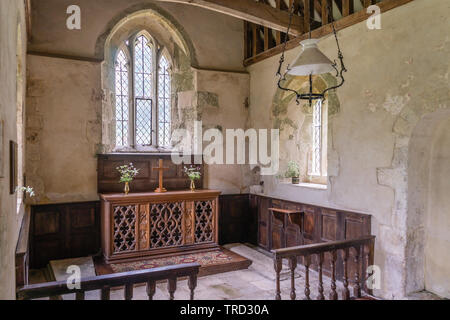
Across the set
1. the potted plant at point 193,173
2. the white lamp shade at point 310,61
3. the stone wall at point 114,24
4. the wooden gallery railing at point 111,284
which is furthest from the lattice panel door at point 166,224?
the white lamp shade at point 310,61

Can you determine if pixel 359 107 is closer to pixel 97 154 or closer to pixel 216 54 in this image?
pixel 216 54

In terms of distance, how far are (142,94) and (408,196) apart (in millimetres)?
4638

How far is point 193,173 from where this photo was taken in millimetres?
6270

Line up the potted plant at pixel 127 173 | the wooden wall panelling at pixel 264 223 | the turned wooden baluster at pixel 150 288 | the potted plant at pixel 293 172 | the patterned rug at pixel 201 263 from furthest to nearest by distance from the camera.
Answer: the wooden wall panelling at pixel 264 223, the potted plant at pixel 293 172, the potted plant at pixel 127 173, the patterned rug at pixel 201 263, the turned wooden baluster at pixel 150 288

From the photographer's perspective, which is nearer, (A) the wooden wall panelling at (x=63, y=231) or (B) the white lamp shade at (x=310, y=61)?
(B) the white lamp shade at (x=310, y=61)

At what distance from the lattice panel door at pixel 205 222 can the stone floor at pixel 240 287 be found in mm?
920

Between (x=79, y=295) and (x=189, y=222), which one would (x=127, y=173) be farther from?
(x=79, y=295)

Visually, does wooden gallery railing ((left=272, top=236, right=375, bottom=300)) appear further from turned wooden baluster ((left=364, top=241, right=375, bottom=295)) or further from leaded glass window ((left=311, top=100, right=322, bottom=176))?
leaded glass window ((left=311, top=100, right=322, bottom=176))

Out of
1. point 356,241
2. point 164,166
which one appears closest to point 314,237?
point 356,241

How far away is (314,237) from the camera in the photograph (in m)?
5.32

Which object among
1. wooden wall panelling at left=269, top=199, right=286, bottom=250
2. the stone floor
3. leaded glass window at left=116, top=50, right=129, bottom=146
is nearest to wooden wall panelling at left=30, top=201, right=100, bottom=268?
leaded glass window at left=116, top=50, right=129, bottom=146

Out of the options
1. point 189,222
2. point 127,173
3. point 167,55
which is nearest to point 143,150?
point 127,173

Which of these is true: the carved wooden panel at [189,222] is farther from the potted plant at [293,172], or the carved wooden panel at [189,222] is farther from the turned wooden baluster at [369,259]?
the turned wooden baluster at [369,259]

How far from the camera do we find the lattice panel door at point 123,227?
17.9ft
